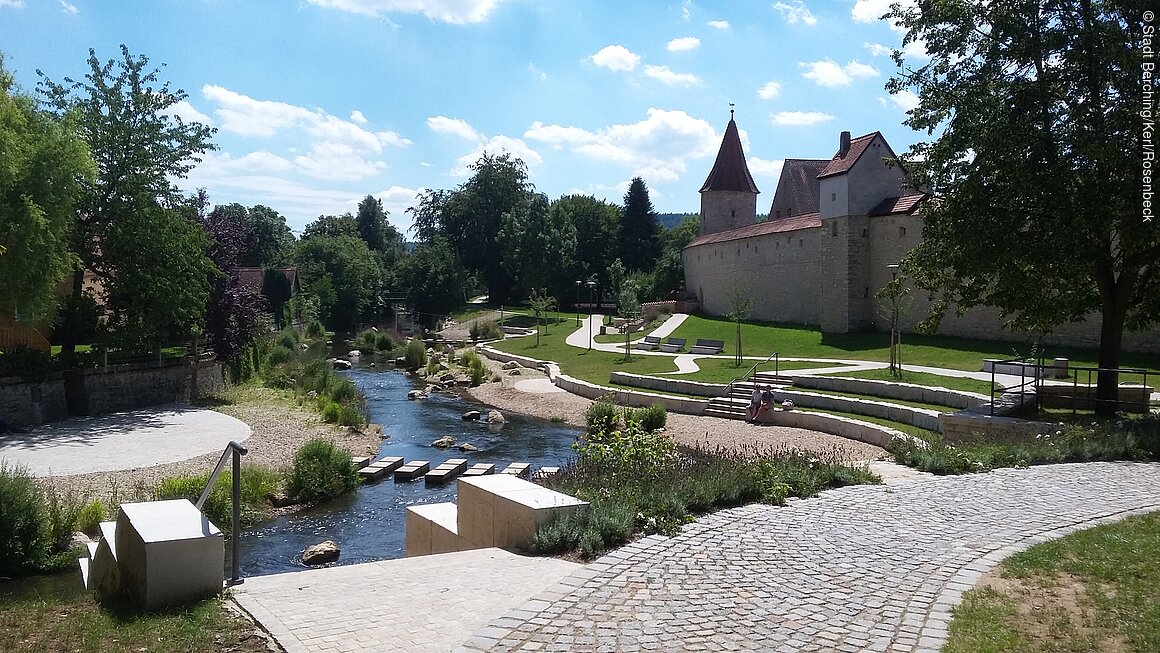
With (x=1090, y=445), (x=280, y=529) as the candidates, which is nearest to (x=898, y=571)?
(x=1090, y=445)

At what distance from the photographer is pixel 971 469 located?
10.9 m

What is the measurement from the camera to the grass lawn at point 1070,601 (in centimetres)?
486

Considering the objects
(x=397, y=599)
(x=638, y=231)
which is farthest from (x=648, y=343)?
(x=397, y=599)

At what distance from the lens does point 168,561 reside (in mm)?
5656

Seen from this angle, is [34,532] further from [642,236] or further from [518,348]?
[642,236]

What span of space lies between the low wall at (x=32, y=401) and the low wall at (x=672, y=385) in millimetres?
16721

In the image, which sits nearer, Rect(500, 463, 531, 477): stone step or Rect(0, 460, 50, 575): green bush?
Rect(0, 460, 50, 575): green bush

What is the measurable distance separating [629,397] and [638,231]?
42.1m

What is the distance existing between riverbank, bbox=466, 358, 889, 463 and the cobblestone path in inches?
144

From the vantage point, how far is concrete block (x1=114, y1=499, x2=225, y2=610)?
561 centimetres

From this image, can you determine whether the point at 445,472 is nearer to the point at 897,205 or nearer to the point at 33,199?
the point at 33,199

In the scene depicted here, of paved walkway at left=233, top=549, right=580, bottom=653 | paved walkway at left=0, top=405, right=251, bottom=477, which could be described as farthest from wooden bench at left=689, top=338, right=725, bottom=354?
paved walkway at left=233, top=549, right=580, bottom=653

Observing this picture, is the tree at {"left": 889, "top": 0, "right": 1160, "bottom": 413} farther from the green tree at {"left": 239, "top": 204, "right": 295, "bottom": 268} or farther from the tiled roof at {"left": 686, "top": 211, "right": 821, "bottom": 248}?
the green tree at {"left": 239, "top": 204, "right": 295, "bottom": 268}

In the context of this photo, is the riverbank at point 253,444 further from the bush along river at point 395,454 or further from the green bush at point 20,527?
the green bush at point 20,527
